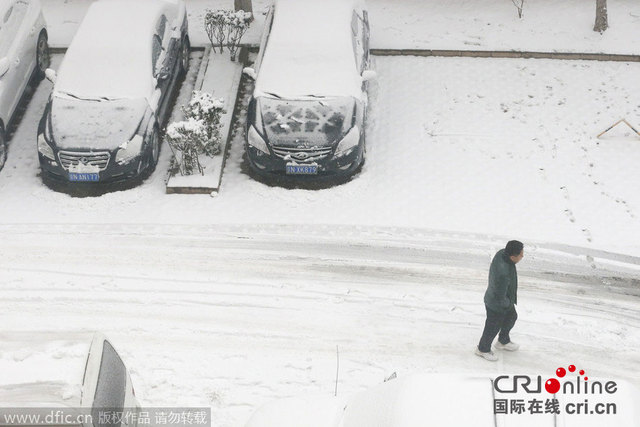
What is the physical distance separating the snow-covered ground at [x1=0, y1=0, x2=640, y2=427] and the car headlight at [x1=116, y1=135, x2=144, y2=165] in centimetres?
53

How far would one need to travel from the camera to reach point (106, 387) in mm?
6656

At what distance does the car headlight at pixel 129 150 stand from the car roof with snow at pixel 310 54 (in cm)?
189

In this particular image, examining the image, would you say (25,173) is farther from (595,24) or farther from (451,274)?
(595,24)

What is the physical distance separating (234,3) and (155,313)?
296 inches

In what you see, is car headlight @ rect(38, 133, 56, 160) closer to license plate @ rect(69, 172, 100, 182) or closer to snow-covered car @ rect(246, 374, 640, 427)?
license plate @ rect(69, 172, 100, 182)

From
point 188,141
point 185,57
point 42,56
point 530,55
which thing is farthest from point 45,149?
point 530,55

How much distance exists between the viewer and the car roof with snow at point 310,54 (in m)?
11.9

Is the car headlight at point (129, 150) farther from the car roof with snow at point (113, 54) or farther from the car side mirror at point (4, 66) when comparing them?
the car side mirror at point (4, 66)

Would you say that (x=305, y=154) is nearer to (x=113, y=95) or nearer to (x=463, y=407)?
(x=113, y=95)

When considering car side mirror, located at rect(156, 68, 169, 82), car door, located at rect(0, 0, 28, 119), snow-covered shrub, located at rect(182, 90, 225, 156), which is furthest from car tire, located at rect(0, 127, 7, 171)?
snow-covered shrub, located at rect(182, 90, 225, 156)

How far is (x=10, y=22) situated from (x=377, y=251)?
705 centimetres

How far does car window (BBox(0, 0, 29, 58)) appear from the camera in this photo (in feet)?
40.9

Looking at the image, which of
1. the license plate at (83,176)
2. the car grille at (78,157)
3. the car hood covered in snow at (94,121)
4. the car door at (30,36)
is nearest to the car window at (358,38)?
the car hood covered in snow at (94,121)

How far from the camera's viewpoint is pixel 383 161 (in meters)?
12.0
